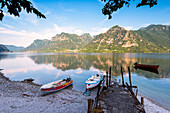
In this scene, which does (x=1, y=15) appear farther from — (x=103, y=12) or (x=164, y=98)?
(x=164, y=98)

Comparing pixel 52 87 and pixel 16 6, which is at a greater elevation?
pixel 16 6

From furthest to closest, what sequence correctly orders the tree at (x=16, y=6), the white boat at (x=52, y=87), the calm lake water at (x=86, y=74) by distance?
the calm lake water at (x=86, y=74) < the white boat at (x=52, y=87) < the tree at (x=16, y=6)

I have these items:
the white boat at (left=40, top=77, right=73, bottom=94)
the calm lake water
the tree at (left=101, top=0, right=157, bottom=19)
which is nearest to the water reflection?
the calm lake water

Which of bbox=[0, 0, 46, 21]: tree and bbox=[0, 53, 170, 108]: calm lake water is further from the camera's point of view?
bbox=[0, 53, 170, 108]: calm lake water

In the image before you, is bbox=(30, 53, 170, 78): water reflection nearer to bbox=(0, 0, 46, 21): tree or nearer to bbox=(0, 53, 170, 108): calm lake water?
bbox=(0, 53, 170, 108): calm lake water

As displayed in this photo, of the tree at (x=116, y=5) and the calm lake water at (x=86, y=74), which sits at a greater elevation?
the tree at (x=116, y=5)

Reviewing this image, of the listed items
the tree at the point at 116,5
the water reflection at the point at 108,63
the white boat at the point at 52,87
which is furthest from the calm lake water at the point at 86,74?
the tree at the point at 116,5

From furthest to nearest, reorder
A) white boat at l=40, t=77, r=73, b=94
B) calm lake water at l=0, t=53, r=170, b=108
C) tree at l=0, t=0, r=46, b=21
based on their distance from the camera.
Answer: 1. calm lake water at l=0, t=53, r=170, b=108
2. white boat at l=40, t=77, r=73, b=94
3. tree at l=0, t=0, r=46, b=21

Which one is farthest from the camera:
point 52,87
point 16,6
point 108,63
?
point 108,63

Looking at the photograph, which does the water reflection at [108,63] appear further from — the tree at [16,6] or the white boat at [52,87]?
the tree at [16,6]

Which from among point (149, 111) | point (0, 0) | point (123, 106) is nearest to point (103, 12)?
point (0, 0)

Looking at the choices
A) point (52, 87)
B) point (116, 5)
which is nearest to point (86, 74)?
point (52, 87)

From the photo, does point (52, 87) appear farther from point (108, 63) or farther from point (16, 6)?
point (108, 63)

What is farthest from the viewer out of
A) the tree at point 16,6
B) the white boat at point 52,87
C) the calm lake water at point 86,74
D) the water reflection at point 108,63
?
the water reflection at point 108,63
